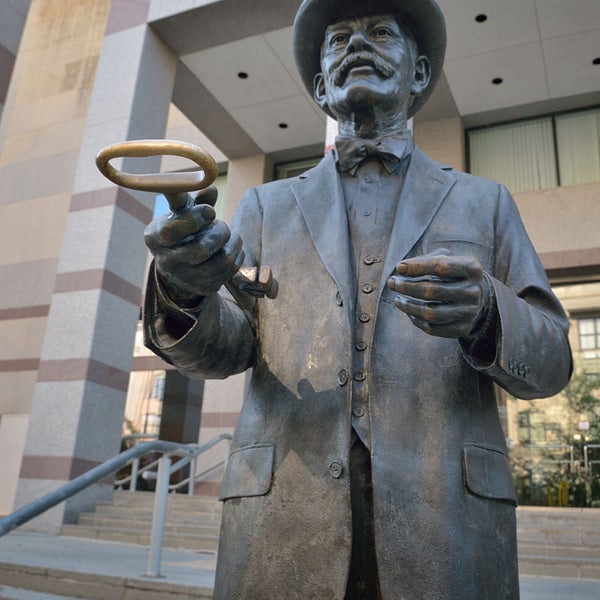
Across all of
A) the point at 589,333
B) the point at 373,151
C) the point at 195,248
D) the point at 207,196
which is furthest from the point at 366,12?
the point at 589,333

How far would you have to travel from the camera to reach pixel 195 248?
1208 millimetres

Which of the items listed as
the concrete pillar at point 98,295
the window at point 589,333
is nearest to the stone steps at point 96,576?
the concrete pillar at point 98,295

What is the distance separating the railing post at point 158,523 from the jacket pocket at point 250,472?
3669mm

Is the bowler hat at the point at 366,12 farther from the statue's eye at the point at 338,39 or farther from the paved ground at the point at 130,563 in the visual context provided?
the paved ground at the point at 130,563

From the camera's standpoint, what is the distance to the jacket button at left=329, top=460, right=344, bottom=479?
1373 millimetres

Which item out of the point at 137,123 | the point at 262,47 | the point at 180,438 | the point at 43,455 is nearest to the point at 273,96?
the point at 262,47

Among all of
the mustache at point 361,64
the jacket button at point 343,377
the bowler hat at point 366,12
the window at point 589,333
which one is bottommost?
the jacket button at point 343,377

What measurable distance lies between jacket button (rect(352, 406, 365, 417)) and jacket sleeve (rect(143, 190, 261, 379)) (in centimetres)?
33

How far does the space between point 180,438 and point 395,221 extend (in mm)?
14637

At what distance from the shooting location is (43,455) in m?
8.55

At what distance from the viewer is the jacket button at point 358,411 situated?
1.46m

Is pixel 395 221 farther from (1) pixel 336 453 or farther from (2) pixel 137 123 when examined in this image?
(2) pixel 137 123

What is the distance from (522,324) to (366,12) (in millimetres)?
1017

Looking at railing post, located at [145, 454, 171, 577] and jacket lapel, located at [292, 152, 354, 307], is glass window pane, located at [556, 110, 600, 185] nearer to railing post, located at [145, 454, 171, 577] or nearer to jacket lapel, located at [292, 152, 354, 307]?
railing post, located at [145, 454, 171, 577]
